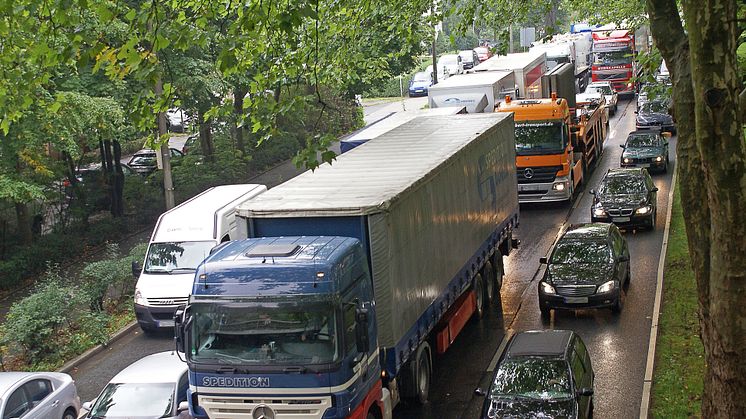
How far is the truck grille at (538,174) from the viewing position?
3114 cm

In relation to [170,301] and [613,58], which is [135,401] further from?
[613,58]

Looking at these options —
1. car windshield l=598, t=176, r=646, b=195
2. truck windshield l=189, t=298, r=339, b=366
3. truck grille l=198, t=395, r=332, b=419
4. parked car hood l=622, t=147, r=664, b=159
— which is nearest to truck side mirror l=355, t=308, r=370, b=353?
truck windshield l=189, t=298, r=339, b=366

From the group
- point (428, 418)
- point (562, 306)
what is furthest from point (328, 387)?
point (562, 306)

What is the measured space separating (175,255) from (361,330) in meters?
11.1

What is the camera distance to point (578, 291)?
20.3 metres

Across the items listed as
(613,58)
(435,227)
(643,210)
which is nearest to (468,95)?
(643,210)

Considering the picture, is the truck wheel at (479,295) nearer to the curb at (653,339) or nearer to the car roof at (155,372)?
the curb at (653,339)

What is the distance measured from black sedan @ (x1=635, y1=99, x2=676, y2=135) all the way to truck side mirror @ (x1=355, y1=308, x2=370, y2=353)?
33.0 meters

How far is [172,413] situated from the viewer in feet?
47.2

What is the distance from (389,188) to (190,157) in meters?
22.1

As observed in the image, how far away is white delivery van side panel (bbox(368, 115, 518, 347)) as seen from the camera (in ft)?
45.8

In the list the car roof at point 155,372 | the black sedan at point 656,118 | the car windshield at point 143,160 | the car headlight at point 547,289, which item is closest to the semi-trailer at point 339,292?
the car headlight at point 547,289

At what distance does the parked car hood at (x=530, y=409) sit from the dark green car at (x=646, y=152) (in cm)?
2358

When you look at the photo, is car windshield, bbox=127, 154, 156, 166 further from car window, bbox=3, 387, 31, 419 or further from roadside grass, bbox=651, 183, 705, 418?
car window, bbox=3, 387, 31, 419
